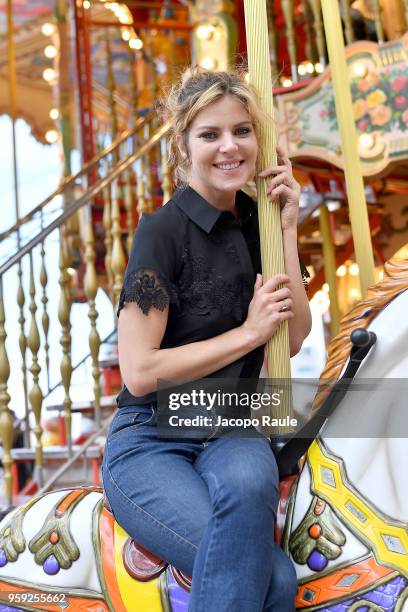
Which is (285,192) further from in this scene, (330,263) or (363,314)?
(330,263)

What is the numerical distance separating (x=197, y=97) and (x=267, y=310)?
0.42 metres

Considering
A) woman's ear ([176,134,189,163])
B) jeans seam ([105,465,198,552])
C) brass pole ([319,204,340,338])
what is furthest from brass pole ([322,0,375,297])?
brass pole ([319,204,340,338])

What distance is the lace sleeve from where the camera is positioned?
1.46m

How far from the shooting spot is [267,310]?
1521mm

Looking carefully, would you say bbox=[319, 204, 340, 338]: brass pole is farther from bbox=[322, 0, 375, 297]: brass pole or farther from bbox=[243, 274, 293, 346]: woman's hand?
bbox=[243, 274, 293, 346]: woman's hand

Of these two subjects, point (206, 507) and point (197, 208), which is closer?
point (206, 507)

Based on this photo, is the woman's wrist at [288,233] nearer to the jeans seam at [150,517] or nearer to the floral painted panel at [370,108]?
the jeans seam at [150,517]

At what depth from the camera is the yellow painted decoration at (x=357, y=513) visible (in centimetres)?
131

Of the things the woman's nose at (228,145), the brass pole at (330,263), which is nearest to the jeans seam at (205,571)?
the woman's nose at (228,145)

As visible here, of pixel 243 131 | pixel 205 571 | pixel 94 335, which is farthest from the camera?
pixel 94 335

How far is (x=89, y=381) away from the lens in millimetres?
5707

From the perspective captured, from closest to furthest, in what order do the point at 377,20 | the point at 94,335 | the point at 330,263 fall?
the point at 94,335 < the point at 377,20 < the point at 330,263

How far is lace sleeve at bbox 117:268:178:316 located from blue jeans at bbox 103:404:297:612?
22 cm

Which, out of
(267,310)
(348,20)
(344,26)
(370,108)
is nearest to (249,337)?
(267,310)
